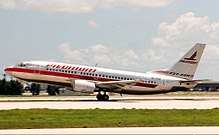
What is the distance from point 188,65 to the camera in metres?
59.9

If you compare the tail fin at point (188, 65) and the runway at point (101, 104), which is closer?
the runway at point (101, 104)

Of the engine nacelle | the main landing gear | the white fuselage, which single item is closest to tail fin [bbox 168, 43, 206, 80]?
the white fuselage

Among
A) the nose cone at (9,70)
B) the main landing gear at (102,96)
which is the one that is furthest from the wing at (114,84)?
the nose cone at (9,70)

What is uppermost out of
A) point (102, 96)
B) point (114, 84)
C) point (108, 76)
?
point (108, 76)

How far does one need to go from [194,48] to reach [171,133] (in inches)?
1670

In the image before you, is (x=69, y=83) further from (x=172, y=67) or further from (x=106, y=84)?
(x=172, y=67)

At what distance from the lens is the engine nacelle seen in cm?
5134

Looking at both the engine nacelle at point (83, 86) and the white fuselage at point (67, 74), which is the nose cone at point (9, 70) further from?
the engine nacelle at point (83, 86)

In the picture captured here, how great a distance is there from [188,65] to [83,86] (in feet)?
48.3

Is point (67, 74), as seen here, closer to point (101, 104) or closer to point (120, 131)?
point (101, 104)

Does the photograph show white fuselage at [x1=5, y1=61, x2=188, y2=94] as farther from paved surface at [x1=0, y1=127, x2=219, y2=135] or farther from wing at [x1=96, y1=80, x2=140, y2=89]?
paved surface at [x1=0, y1=127, x2=219, y2=135]

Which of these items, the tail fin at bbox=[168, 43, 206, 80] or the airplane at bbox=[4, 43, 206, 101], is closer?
the airplane at bbox=[4, 43, 206, 101]

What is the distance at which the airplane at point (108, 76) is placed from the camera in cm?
5166

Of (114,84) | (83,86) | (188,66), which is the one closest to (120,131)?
(83,86)
